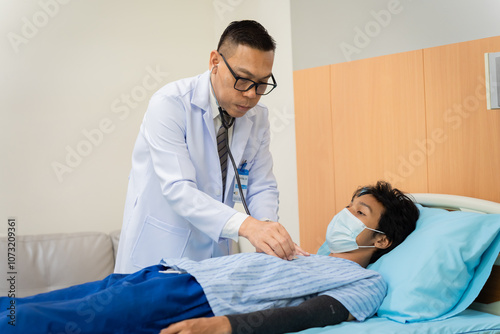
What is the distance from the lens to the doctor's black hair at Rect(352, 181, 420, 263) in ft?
6.63

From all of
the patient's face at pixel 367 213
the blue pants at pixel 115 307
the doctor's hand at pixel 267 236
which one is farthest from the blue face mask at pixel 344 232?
the blue pants at pixel 115 307

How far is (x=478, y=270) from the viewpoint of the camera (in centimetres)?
175

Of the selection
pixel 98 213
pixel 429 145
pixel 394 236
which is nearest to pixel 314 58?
pixel 429 145

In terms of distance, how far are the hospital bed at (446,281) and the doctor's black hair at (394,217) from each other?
116 millimetres

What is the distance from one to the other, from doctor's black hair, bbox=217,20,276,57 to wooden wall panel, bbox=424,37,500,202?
100 centimetres

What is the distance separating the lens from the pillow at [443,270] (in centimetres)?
166

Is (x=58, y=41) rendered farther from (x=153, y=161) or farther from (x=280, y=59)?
(x=153, y=161)

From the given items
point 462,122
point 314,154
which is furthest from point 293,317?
point 314,154

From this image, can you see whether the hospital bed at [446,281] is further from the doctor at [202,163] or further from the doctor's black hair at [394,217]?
the doctor at [202,163]

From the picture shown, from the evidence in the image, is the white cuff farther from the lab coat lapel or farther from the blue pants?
the lab coat lapel

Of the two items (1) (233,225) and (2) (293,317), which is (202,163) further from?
(2) (293,317)

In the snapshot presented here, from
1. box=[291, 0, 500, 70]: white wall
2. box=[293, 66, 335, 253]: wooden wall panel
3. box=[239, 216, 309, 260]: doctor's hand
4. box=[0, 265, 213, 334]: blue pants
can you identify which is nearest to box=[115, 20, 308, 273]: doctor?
box=[239, 216, 309, 260]: doctor's hand

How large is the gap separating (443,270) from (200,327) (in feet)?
2.87

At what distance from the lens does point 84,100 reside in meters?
3.47
